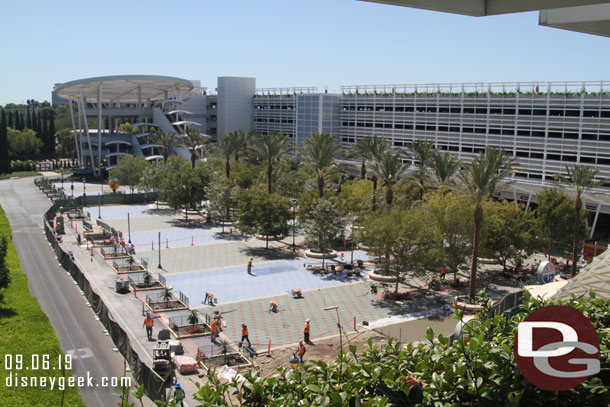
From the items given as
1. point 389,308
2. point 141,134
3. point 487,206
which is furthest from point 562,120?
point 141,134

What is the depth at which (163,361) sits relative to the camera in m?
22.8

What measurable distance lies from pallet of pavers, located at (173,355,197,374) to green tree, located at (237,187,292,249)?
2167cm

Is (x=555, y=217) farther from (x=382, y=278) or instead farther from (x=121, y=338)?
(x=121, y=338)

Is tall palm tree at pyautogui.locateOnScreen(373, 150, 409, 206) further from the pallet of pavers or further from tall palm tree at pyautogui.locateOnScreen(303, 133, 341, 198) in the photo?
the pallet of pavers

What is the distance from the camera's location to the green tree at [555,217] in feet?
139

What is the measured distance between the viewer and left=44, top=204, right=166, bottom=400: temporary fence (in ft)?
65.8

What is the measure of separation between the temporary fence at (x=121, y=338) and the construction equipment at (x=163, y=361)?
0.42 meters

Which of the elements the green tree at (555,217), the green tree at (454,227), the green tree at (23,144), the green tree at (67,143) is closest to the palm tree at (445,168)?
the green tree at (454,227)

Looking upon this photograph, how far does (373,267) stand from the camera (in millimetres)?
40875

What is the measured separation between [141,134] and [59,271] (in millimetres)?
62610

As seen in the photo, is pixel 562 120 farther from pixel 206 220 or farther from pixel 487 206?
pixel 206 220

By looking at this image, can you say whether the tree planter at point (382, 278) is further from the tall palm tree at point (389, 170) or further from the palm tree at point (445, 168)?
the palm tree at point (445, 168)

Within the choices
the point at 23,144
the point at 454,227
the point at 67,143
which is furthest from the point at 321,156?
the point at 67,143

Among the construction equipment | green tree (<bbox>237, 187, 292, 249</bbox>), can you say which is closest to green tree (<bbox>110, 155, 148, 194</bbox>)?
green tree (<bbox>237, 187, 292, 249</bbox>)
